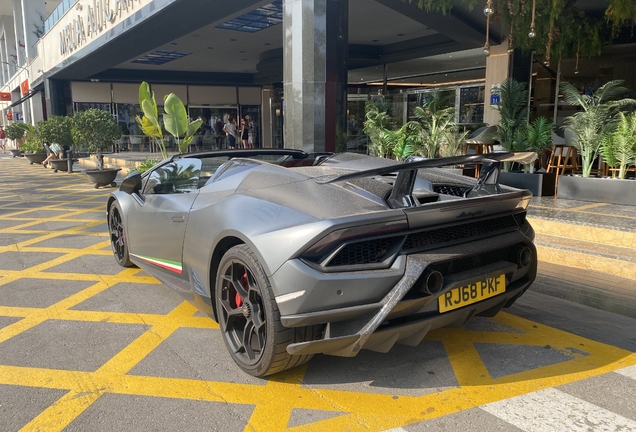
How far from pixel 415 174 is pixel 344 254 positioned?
575 mm

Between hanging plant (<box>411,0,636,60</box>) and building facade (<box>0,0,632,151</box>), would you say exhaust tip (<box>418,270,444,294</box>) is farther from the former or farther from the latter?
hanging plant (<box>411,0,636,60</box>)

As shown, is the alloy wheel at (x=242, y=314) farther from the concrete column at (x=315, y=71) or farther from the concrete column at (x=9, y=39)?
the concrete column at (x=9, y=39)

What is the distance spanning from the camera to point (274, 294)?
8.20 ft

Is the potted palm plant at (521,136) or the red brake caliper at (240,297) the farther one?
the potted palm plant at (521,136)

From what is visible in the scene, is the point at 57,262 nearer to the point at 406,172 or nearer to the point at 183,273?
the point at 183,273

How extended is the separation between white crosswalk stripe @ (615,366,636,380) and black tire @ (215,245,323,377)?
6.04ft

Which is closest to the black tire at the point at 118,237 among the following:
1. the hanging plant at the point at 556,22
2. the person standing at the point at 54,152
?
the hanging plant at the point at 556,22

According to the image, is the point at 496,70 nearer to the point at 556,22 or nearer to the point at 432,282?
the point at 556,22

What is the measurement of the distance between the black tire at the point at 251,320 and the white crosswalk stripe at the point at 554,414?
3.39 feet

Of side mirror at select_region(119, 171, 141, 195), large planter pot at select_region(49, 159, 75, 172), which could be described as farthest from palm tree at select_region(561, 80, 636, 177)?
large planter pot at select_region(49, 159, 75, 172)

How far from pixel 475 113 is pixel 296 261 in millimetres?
16863

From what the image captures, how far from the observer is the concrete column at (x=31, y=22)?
119ft

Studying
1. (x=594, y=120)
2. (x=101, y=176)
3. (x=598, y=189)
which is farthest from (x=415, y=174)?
(x=101, y=176)

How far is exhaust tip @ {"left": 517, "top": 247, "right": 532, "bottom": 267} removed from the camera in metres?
3.06
